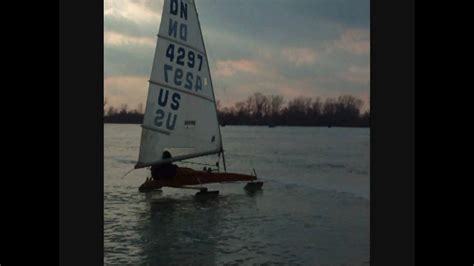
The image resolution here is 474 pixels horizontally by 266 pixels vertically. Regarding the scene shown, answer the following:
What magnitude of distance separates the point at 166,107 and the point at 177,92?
58 centimetres

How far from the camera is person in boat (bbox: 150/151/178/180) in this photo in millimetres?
14233

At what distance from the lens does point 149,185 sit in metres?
14.2

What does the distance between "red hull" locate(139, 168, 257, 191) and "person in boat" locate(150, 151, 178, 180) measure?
158 millimetres

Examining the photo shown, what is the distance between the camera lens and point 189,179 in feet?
44.8

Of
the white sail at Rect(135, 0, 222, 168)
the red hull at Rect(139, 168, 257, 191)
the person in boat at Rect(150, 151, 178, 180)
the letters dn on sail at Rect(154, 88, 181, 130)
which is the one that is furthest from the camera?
the letters dn on sail at Rect(154, 88, 181, 130)

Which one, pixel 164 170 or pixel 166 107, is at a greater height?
pixel 166 107

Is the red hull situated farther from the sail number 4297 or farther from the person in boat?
the sail number 4297

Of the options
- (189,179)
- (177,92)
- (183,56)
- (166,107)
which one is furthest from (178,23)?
(189,179)

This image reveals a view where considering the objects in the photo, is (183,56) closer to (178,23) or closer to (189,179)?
(178,23)

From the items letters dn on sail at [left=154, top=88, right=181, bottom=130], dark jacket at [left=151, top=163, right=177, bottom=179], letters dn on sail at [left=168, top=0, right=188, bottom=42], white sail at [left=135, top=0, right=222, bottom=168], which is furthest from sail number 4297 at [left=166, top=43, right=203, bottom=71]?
dark jacket at [left=151, top=163, right=177, bottom=179]

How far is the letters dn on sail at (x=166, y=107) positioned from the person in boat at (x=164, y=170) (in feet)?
2.95

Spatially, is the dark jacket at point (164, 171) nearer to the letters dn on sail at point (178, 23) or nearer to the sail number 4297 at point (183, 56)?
the sail number 4297 at point (183, 56)
